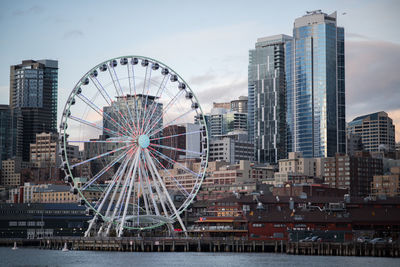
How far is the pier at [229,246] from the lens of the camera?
124188 mm

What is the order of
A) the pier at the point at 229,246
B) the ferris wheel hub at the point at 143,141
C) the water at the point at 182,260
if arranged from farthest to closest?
the ferris wheel hub at the point at 143,141 < the pier at the point at 229,246 < the water at the point at 182,260

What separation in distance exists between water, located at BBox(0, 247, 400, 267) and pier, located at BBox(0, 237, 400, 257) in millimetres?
3088

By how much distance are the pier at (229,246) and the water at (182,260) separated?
3.09 m

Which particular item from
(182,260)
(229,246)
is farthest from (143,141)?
(229,246)

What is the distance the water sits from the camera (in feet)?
368

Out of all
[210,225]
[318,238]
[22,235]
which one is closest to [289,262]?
[318,238]

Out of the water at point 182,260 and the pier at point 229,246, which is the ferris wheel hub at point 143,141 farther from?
the pier at point 229,246

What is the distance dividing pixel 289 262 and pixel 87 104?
123ft

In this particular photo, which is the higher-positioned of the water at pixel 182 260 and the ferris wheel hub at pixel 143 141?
the ferris wheel hub at pixel 143 141

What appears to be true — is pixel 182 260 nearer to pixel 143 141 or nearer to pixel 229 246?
pixel 143 141

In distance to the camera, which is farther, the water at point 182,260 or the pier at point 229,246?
the pier at point 229,246

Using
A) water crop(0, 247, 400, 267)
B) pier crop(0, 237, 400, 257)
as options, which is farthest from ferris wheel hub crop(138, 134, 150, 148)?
pier crop(0, 237, 400, 257)

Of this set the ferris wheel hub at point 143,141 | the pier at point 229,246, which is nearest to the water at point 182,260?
the pier at point 229,246

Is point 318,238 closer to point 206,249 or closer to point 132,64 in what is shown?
point 206,249
